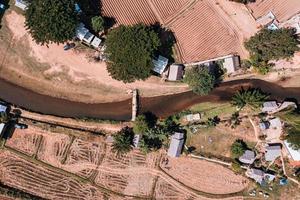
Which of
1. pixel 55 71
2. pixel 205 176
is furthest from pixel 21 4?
pixel 205 176

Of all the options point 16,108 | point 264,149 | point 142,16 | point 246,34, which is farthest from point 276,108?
point 16,108

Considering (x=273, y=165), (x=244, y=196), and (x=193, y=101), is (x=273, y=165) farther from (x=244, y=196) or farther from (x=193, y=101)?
(x=193, y=101)

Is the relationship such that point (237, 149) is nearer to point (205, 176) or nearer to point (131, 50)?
point (205, 176)

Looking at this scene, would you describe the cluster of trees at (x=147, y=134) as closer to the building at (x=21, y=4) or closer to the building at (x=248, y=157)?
the building at (x=248, y=157)

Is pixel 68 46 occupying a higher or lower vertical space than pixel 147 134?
higher

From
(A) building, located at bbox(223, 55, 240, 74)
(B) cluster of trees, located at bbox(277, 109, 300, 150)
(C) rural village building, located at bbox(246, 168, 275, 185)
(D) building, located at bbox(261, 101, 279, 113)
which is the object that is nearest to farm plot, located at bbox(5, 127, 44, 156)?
(A) building, located at bbox(223, 55, 240, 74)

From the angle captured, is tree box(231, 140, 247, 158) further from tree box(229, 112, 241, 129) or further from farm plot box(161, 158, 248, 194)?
farm plot box(161, 158, 248, 194)

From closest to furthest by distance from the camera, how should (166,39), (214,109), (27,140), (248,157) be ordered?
1. (27,140)
2. (248,157)
3. (166,39)
4. (214,109)
